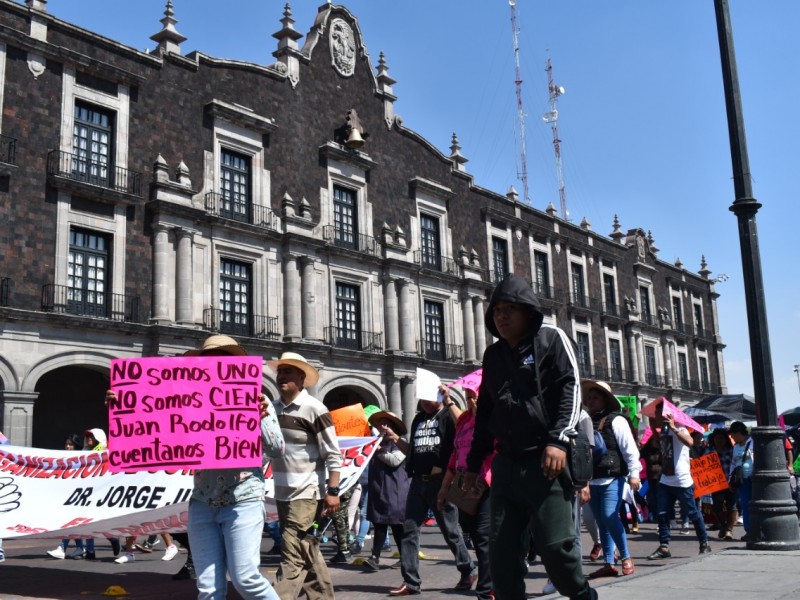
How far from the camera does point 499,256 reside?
36.8m

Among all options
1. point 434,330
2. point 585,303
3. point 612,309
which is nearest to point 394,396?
point 434,330

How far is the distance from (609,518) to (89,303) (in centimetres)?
1667

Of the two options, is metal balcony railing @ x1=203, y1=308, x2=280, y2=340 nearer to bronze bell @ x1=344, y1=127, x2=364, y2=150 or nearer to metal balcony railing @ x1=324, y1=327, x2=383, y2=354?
metal balcony railing @ x1=324, y1=327, x2=383, y2=354

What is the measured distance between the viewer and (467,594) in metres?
7.64

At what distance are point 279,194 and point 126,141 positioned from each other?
535 centimetres

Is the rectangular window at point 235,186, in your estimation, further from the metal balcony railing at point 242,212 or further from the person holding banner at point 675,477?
the person holding banner at point 675,477

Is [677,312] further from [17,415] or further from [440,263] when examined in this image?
[17,415]

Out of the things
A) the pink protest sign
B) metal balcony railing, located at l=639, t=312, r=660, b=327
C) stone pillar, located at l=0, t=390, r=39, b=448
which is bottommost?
the pink protest sign

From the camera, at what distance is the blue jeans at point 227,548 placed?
16.2 ft

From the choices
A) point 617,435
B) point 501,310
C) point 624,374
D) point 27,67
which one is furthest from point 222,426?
point 624,374

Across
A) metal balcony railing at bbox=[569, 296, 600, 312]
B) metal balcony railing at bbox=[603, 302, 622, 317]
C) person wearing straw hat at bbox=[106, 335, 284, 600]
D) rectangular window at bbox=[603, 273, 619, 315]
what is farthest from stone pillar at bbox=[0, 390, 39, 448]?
rectangular window at bbox=[603, 273, 619, 315]

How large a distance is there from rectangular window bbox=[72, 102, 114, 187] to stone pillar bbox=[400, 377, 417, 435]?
1183 cm

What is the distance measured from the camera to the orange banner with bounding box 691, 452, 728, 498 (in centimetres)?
1223

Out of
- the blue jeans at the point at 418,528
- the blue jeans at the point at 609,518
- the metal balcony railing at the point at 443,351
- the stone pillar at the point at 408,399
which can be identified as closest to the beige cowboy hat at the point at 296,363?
the blue jeans at the point at 418,528
